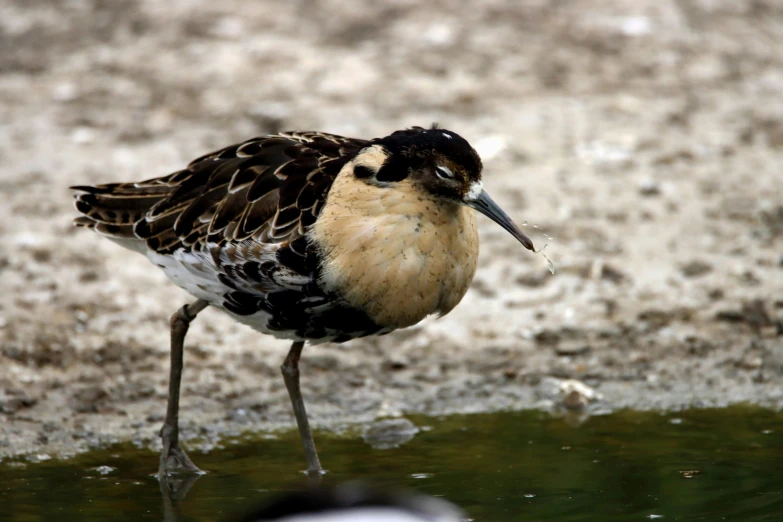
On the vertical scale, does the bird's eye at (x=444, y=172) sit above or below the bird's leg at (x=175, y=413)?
above

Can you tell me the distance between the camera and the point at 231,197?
22.5 ft

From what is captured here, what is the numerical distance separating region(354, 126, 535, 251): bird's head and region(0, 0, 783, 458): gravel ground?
7.38 ft

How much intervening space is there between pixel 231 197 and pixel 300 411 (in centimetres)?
134

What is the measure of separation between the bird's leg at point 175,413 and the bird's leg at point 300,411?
616mm

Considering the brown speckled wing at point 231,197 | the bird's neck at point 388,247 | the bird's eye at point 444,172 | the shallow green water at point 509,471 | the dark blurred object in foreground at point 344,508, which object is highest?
the brown speckled wing at point 231,197

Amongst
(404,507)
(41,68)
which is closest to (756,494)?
(404,507)

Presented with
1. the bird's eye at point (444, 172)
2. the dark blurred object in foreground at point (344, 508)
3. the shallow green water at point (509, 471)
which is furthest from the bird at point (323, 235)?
the dark blurred object in foreground at point (344, 508)

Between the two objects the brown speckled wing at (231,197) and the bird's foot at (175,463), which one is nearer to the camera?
the brown speckled wing at (231,197)

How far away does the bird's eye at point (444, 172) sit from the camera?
612cm

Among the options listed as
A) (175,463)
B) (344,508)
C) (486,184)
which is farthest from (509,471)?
(486,184)

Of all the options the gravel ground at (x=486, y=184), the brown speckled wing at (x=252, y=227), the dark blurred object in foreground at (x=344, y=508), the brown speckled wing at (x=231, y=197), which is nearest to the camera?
the dark blurred object in foreground at (x=344, y=508)

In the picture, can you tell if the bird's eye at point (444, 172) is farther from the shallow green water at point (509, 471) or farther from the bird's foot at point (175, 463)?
the bird's foot at point (175, 463)

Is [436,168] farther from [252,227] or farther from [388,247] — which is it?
[252,227]

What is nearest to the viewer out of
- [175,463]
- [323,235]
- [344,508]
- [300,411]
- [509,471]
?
[344,508]
